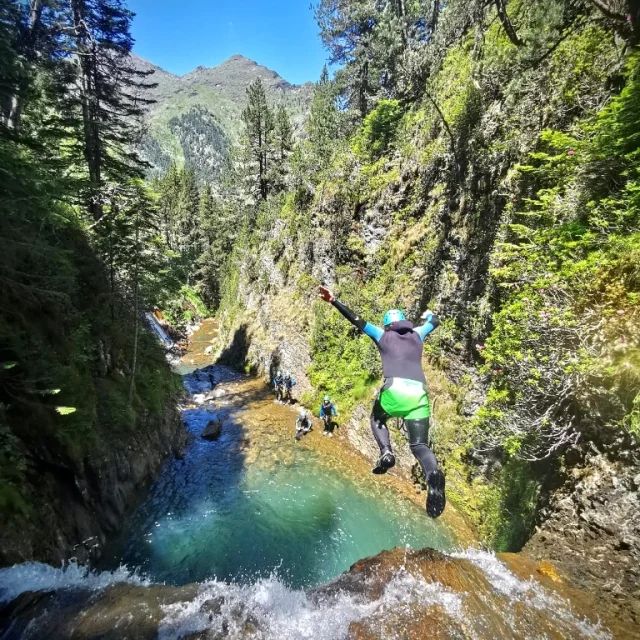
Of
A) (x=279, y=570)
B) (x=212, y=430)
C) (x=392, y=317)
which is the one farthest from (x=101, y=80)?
(x=279, y=570)

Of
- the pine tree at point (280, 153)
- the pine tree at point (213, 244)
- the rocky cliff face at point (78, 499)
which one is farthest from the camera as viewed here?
the pine tree at point (213, 244)

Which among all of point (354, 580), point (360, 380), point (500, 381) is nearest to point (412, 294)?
point (360, 380)

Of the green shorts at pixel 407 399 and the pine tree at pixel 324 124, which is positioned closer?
the green shorts at pixel 407 399

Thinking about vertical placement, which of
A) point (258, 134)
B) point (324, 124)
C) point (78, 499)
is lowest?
point (78, 499)

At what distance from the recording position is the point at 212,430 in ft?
59.1

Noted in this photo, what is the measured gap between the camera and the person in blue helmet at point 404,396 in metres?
5.43

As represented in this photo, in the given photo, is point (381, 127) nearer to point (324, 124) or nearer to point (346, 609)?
point (324, 124)

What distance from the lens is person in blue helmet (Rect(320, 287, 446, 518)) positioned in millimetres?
5434

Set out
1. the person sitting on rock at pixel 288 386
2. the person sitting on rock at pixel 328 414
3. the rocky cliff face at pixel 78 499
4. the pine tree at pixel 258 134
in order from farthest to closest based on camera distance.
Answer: the pine tree at pixel 258 134 → the person sitting on rock at pixel 288 386 → the person sitting on rock at pixel 328 414 → the rocky cliff face at pixel 78 499

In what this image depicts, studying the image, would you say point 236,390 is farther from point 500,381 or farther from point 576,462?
point 576,462

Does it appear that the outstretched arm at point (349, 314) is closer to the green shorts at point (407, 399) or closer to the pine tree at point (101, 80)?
the green shorts at point (407, 399)

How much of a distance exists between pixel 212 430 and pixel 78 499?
29.0 ft

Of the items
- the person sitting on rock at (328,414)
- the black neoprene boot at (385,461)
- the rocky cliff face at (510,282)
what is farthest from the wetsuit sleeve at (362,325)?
the person sitting on rock at (328,414)

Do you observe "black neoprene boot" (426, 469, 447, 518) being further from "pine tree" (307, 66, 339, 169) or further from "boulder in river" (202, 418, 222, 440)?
"pine tree" (307, 66, 339, 169)
